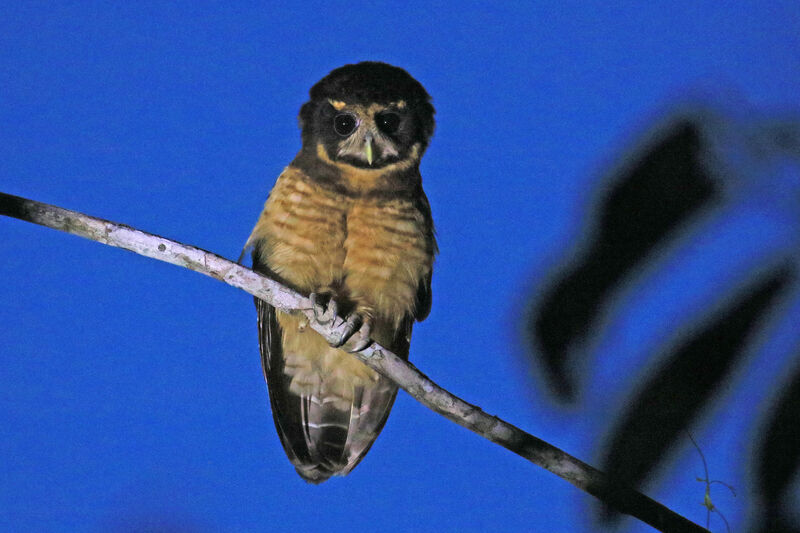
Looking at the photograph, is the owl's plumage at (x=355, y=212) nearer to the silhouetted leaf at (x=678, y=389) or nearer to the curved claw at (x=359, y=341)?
the curved claw at (x=359, y=341)

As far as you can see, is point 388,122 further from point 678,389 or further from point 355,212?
point 678,389

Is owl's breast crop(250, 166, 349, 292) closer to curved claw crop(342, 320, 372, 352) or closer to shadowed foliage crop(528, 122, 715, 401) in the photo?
curved claw crop(342, 320, 372, 352)

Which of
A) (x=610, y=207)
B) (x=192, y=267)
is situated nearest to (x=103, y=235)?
(x=192, y=267)

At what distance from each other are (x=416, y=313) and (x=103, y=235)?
2.23 ft

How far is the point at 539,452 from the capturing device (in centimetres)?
98

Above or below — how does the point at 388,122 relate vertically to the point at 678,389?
above

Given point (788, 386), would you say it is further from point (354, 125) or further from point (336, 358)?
point (336, 358)

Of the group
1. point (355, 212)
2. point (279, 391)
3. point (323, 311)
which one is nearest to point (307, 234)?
point (355, 212)

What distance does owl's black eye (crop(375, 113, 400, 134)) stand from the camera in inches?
53.1

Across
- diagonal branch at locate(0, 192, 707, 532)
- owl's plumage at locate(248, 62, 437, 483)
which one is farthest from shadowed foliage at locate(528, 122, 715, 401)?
owl's plumage at locate(248, 62, 437, 483)

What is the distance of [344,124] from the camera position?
53.3 inches

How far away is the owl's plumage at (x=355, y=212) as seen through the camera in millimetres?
1338

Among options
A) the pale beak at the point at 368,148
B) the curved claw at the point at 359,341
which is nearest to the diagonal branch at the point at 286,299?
the curved claw at the point at 359,341

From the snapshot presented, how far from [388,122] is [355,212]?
18 cm
